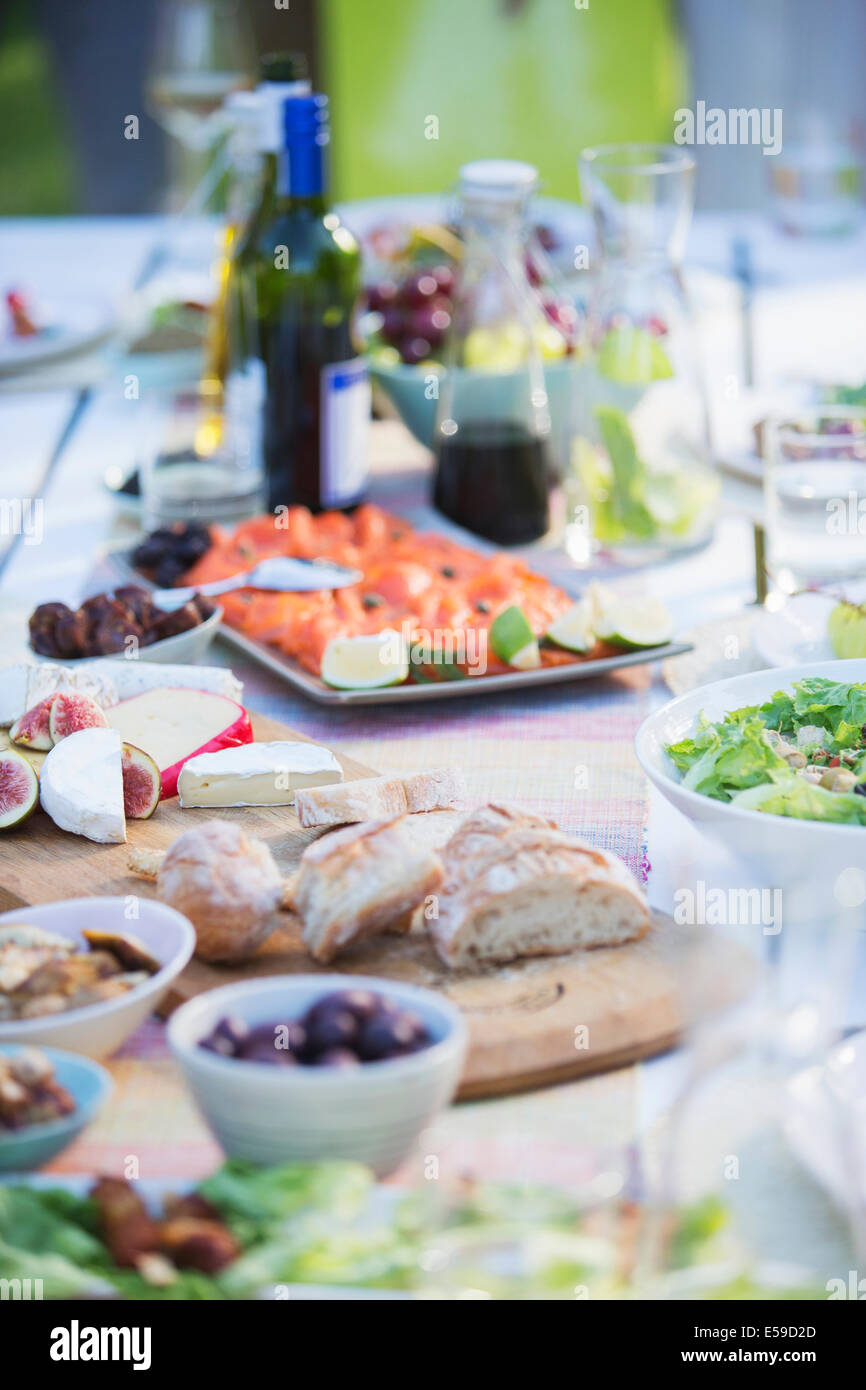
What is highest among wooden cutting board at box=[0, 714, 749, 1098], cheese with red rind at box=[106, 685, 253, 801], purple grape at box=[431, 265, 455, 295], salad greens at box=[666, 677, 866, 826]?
purple grape at box=[431, 265, 455, 295]

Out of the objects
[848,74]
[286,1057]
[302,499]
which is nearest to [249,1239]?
[286,1057]

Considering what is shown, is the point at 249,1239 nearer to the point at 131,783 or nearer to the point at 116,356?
the point at 131,783

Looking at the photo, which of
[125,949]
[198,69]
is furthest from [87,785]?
[198,69]

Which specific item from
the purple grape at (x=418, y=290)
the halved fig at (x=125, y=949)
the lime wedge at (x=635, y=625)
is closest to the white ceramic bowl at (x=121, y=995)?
the halved fig at (x=125, y=949)

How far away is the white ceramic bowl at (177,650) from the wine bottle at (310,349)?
19.5 inches

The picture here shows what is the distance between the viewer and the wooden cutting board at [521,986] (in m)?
1.06

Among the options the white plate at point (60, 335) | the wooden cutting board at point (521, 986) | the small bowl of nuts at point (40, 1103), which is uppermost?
the white plate at point (60, 335)

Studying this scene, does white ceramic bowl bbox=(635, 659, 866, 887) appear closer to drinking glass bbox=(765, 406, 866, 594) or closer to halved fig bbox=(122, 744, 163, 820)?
Answer: halved fig bbox=(122, 744, 163, 820)

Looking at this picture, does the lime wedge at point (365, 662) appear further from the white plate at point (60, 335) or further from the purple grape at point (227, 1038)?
the white plate at point (60, 335)

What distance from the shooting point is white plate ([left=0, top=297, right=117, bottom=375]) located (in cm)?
311

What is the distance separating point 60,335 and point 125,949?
2.37 meters

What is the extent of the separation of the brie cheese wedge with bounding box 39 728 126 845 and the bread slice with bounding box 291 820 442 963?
0.98ft

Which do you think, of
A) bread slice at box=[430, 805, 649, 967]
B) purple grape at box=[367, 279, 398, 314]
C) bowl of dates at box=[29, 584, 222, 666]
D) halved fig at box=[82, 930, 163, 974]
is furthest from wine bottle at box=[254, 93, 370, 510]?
halved fig at box=[82, 930, 163, 974]
